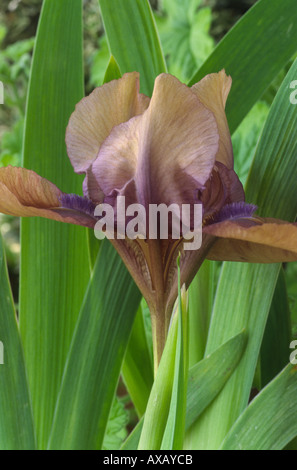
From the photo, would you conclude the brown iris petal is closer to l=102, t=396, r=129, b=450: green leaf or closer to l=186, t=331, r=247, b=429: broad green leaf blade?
l=186, t=331, r=247, b=429: broad green leaf blade

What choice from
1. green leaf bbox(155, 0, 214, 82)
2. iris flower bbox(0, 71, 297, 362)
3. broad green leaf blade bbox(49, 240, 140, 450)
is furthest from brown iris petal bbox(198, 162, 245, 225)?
green leaf bbox(155, 0, 214, 82)

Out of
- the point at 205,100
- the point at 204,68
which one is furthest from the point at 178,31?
the point at 205,100

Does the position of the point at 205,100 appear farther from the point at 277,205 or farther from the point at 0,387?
the point at 0,387

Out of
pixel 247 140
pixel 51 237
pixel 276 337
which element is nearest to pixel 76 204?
pixel 51 237

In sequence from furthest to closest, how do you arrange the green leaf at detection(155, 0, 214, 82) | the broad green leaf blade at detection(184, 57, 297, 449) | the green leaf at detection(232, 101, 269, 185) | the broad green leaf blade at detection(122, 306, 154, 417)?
the green leaf at detection(155, 0, 214, 82) → the green leaf at detection(232, 101, 269, 185) → the broad green leaf blade at detection(122, 306, 154, 417) → the broad green leaf blade at detection(184, 57, 297, 449)

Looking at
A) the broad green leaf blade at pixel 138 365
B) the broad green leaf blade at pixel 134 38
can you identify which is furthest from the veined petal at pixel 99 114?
the broad green leaf blade at pixel 138 365

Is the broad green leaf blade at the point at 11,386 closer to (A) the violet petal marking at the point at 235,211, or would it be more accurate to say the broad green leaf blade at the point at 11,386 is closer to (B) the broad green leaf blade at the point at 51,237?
(B) the broad green leaf blade at the point at 51,237
